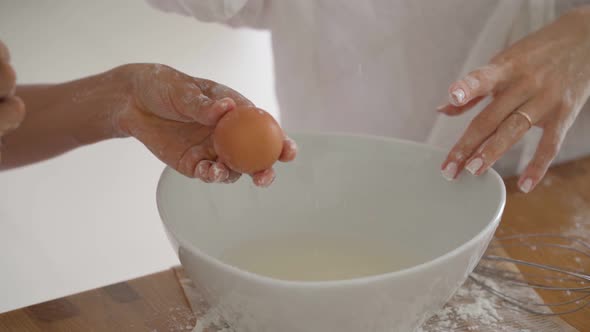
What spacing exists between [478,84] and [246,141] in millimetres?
322

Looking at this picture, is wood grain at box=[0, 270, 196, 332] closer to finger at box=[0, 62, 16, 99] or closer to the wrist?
A: the wrist

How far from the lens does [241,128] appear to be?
0.65m

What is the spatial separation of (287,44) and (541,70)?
1.53 feet

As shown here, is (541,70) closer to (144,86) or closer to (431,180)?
(431,180)

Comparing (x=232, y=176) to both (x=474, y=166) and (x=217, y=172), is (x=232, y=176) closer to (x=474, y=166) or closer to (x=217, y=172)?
(x=217, y=172)

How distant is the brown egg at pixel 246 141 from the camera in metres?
0.65

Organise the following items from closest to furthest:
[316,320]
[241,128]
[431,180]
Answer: [316,320], [241,128], [431,180]

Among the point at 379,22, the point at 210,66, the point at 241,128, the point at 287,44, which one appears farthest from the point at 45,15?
the point at 241,128

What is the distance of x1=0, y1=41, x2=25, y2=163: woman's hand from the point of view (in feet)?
1.51

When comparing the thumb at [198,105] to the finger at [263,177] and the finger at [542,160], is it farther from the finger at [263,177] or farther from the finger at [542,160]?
the finger at [542,160]

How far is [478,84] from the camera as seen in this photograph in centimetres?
77

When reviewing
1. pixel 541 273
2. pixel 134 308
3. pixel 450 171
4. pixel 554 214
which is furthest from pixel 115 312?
pixel 554 214

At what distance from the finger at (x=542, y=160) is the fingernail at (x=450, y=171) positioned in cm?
15

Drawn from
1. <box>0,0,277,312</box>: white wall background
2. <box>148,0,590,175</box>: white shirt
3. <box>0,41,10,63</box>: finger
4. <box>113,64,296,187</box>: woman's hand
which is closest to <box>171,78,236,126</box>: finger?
<box>113,64,296,187</box>: woman's hand
